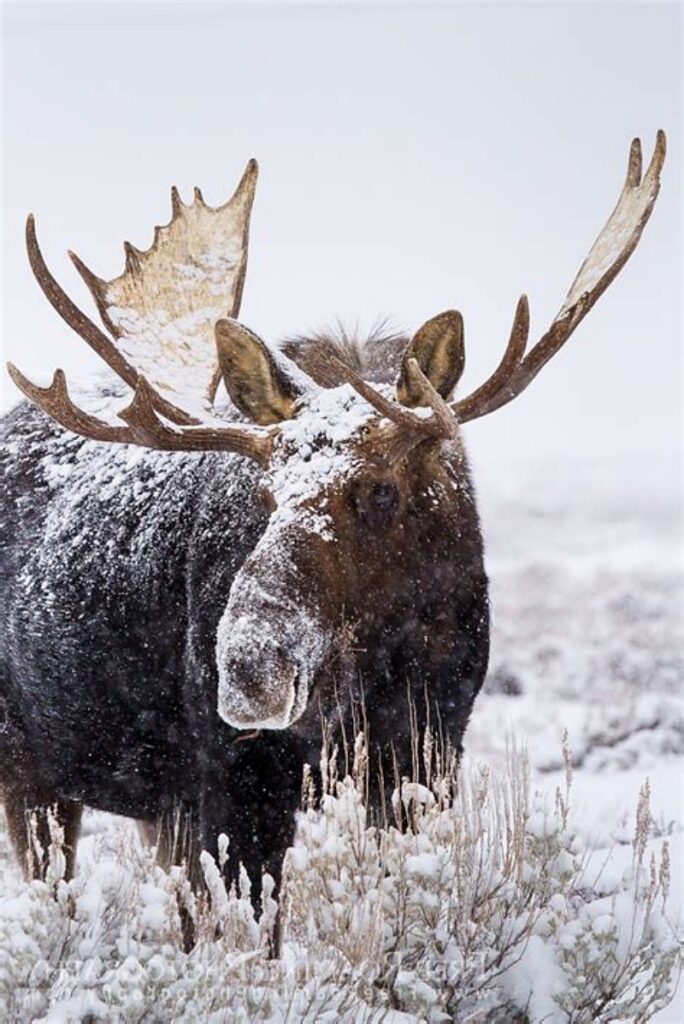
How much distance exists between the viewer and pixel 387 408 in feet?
13.4

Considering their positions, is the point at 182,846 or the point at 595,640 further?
the point at 595,640

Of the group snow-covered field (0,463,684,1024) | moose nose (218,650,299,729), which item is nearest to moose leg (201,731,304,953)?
snow-covered field (0,463,684,1024)

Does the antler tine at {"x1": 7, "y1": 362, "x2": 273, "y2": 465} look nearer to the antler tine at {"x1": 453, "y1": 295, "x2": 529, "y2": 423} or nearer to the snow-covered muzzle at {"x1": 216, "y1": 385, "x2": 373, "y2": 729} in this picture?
the snow-covered muzzle at {"x1": 216, "y1": 385, "x2": 373, "y2": 729}

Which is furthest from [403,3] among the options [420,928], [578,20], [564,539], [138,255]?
[564,539]

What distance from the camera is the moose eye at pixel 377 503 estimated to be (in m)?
4.18

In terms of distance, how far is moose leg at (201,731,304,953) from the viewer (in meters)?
4.31

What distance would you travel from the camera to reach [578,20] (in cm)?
640

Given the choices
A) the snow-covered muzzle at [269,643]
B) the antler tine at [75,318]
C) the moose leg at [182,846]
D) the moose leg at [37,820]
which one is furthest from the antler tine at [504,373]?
the moose leg at [37,820]

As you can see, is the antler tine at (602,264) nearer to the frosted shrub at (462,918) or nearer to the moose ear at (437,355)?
the moose ear at (437,355)

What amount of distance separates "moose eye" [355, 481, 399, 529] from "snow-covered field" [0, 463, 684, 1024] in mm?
871

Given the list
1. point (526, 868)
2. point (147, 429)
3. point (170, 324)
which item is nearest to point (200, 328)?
point (170, 324)

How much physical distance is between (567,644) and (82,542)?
12.1 meters

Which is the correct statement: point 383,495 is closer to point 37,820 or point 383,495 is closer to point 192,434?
point 192,434

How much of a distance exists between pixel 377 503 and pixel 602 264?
117cm
